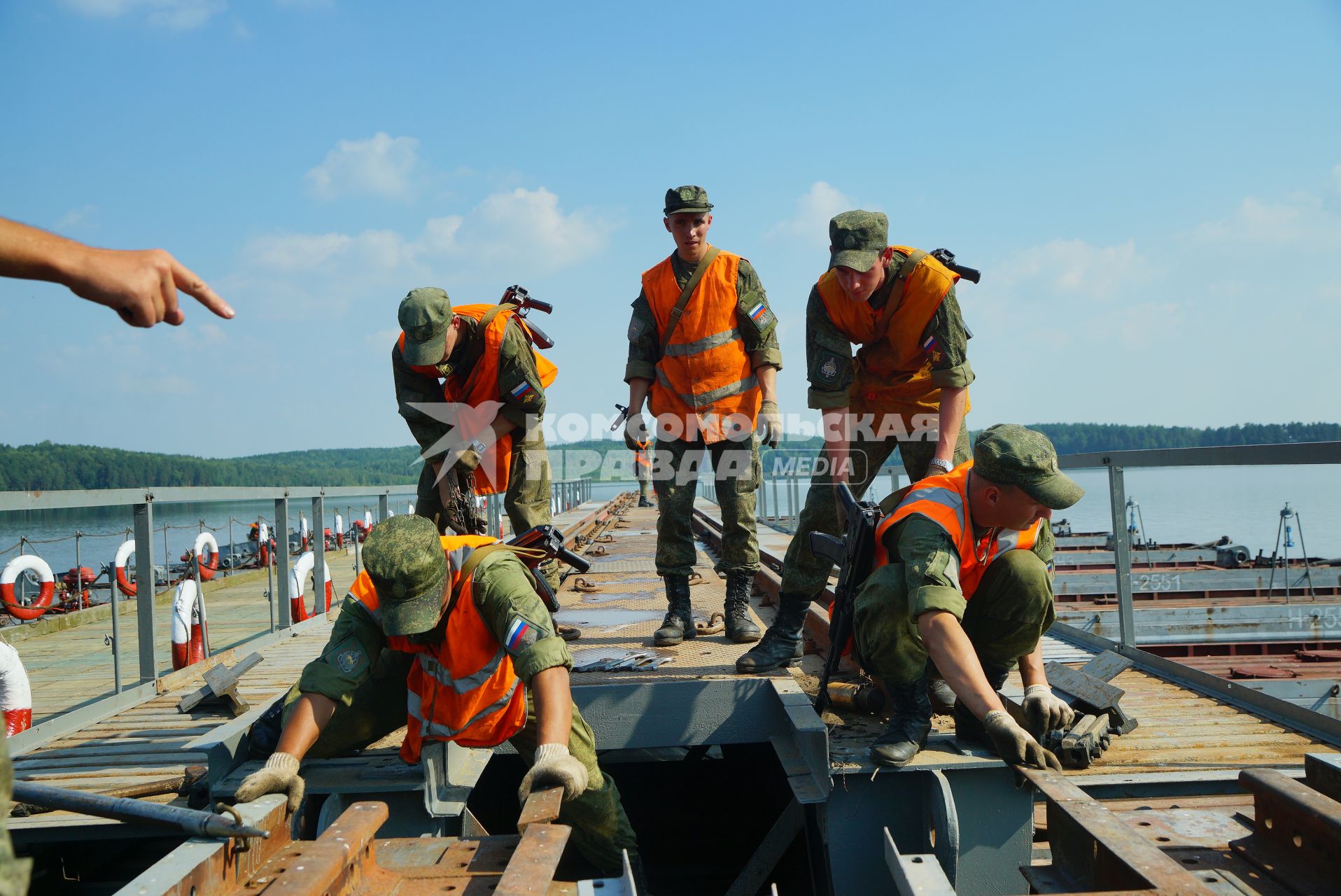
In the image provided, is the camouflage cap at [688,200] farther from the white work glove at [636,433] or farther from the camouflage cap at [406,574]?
the camouflage cap at [406,574]

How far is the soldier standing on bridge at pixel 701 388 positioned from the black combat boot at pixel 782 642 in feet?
1.64

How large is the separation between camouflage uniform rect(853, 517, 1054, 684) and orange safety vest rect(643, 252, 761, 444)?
1.33 meters

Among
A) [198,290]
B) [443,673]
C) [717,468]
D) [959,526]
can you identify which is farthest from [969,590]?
[198,290]

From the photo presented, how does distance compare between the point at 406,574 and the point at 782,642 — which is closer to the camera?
the point at 406,574

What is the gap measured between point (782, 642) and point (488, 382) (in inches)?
68.5

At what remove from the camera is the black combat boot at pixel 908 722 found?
266 centimetres

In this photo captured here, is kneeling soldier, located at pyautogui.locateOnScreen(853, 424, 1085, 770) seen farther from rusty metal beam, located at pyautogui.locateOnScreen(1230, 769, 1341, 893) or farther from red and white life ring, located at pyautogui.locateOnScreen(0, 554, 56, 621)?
red and white life ring, located at pyautogui.locateOnScreen(0, 554, 56, 621)

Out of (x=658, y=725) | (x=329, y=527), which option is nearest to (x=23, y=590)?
(x=658, y=725)

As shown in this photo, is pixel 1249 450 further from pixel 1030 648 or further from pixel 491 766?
pixel 491 766

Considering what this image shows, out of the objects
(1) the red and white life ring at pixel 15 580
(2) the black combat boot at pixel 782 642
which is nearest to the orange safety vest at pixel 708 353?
(2) the black combat boot at pixel 782 642

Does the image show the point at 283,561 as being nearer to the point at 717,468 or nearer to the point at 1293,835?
the point at 717,468

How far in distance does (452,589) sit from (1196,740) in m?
2.65

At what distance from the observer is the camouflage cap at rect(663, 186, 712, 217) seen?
3863 millimetres

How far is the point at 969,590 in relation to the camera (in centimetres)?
282
